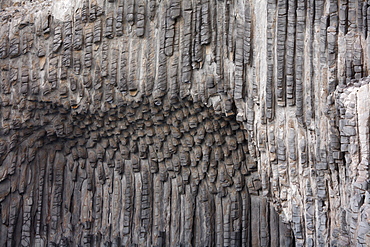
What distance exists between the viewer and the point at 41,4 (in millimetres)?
6457

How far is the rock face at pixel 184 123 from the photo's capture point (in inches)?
169

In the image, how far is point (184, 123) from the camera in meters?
5.81

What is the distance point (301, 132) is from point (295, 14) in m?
1.04

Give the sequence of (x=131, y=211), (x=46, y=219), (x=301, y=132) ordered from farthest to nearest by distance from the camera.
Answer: (x=46, y=219), (x=131, y=211), (x=301, y=132)

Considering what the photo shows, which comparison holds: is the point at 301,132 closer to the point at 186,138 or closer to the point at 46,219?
the point at 186,138

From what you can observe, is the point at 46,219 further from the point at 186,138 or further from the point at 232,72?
the point at 232,72

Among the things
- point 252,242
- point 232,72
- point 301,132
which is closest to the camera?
point 301,132

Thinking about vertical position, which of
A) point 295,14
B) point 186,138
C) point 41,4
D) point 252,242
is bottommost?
point 252,242

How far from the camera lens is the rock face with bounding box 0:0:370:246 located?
4.30 m

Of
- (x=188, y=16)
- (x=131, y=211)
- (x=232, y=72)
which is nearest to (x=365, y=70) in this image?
(x=232, y=72)

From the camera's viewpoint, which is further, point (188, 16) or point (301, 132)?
point (188, 16)

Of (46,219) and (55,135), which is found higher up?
(55,135)

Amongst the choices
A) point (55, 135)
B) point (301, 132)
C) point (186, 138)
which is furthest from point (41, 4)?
point (301, 132)

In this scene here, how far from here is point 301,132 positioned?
182 inches
